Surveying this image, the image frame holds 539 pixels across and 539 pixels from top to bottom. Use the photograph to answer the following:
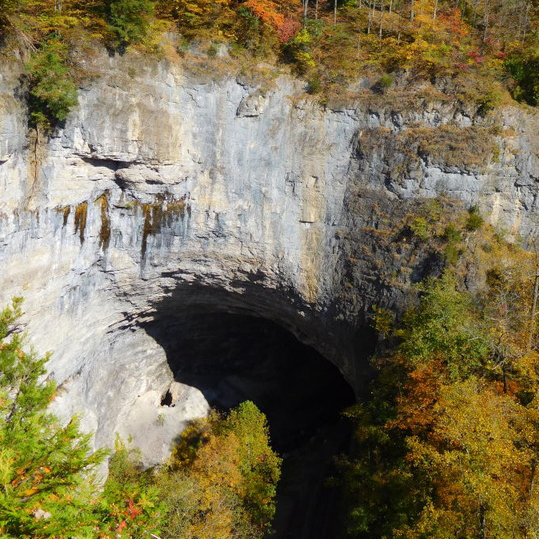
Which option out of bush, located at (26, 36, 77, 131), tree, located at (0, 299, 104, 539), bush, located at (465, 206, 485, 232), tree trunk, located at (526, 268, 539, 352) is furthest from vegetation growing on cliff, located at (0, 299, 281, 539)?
bush, located at (465, 206, 485, 232)

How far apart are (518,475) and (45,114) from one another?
18.3 m

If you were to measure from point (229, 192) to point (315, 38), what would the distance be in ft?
25.7

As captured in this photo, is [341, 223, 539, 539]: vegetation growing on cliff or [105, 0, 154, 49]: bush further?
[105, 0, 154, 49]: bush

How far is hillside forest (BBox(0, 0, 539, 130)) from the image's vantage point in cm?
1509

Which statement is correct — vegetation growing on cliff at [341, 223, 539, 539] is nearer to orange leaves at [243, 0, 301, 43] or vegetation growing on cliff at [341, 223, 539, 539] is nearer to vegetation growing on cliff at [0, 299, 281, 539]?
vegetation growing on cliff at [0, 299, 281, 539]

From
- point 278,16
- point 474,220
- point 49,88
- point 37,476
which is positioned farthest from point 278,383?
point 49,88

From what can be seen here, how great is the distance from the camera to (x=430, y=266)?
686 inches

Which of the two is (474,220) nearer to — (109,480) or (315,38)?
(315,38)

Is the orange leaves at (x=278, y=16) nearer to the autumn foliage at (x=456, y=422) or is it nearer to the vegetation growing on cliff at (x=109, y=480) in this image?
the autumn foliage at (x=456, y=422)

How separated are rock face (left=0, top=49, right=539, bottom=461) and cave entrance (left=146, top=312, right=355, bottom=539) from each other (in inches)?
234

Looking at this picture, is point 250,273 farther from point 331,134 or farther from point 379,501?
point 379,501

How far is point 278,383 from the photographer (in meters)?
29.0

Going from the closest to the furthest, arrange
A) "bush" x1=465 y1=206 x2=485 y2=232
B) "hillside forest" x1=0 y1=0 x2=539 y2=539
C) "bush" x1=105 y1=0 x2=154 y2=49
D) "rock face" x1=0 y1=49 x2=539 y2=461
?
"hillside forest" x1=0 y1=0 x2=539 y2=539
"bush" x1=105 y1=0 x2=154 y2=49
"rock face" x1=0 y1=49 x2=539 y2=461
"bush" x1=465 y1=206 x2=485 y2=232

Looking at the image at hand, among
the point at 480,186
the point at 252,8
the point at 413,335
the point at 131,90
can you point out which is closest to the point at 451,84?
the point at 480,186
